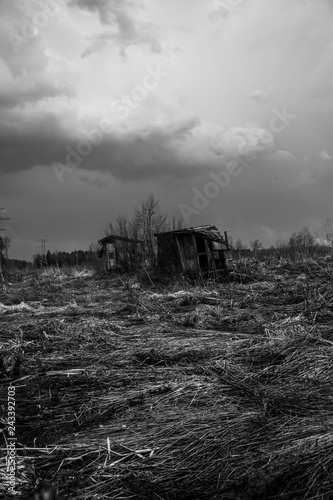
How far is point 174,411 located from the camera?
3197 millimetres

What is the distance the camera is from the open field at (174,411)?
2.30 meters

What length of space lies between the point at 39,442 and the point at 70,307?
7.03 metres

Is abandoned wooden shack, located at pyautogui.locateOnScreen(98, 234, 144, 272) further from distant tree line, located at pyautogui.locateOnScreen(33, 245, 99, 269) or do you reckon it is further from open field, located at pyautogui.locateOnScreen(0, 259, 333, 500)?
open field, located at pyautogui.locateOnScreen(0, 259, 333, 500)

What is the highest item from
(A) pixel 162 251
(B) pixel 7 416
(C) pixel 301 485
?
(A) pixel 162 251

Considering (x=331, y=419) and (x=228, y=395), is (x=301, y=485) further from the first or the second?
(x=228, y=395)

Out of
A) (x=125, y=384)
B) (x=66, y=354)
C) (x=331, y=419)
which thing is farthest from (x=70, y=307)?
(x=331, y=419)

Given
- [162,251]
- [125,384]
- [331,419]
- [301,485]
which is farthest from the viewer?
[162,251]

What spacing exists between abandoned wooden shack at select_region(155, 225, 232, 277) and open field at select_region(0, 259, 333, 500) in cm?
1641

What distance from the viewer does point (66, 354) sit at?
502 centimetres

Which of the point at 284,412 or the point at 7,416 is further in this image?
the point at 7,416

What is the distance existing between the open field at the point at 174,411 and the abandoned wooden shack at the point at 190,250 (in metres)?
16.4

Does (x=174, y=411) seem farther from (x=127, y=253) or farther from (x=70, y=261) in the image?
(x=70, y=261)

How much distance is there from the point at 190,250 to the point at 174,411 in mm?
19886

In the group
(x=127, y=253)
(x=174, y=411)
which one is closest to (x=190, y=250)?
(x=127, y=253)
